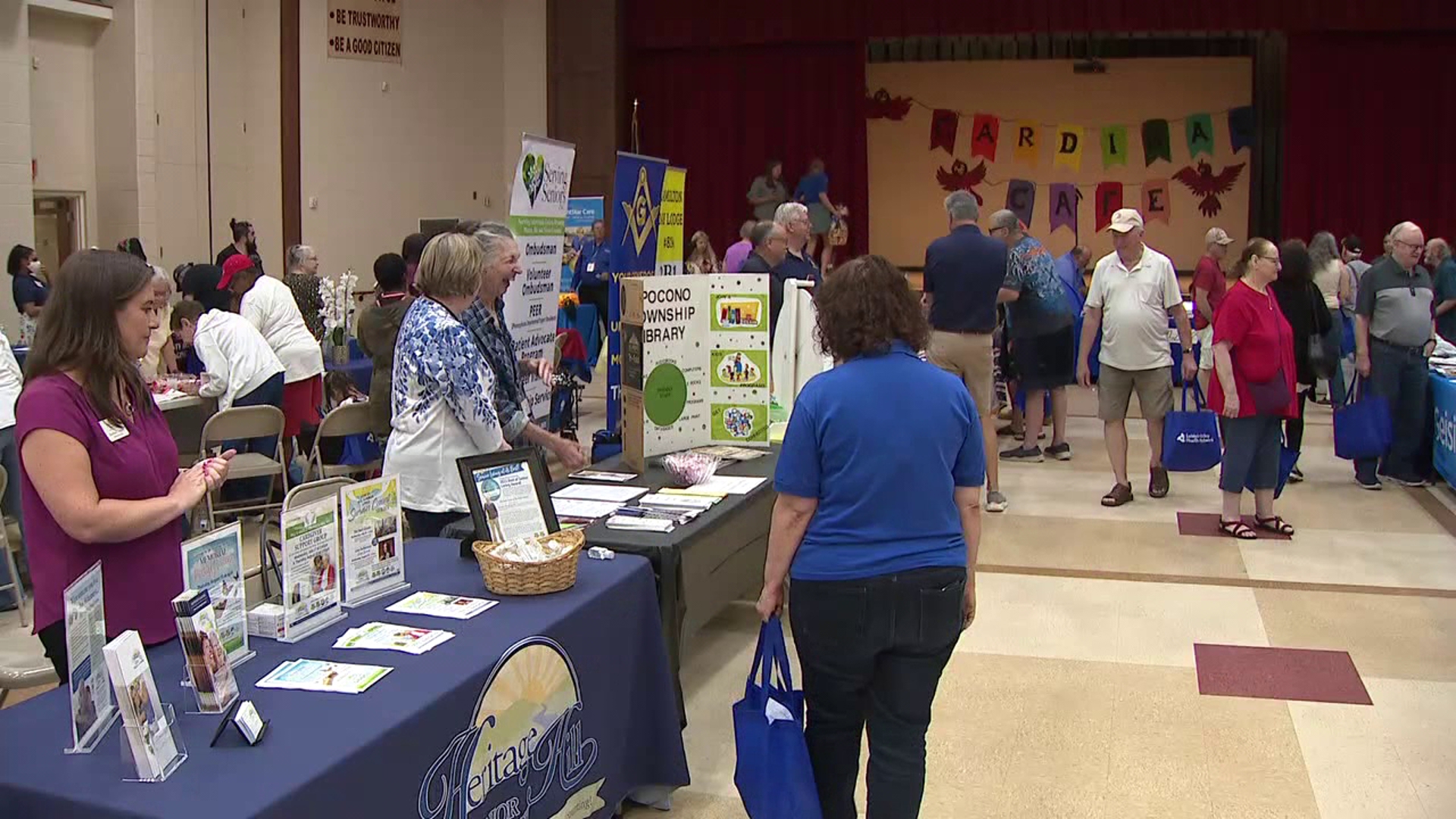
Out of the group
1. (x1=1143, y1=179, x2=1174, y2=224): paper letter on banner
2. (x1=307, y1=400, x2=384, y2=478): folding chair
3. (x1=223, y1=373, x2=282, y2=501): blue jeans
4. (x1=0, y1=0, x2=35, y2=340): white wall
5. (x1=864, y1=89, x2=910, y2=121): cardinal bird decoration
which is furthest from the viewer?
(x1=864, y1=89, x2=910, y2=121): cardinal bird decoration

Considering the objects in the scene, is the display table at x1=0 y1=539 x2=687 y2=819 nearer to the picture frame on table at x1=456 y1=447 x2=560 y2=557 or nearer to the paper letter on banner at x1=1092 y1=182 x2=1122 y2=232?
the picture frame on table at x1=456 y1=447 x2=560 y2=557

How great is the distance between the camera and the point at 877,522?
2734mm

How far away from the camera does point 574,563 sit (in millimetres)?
3156

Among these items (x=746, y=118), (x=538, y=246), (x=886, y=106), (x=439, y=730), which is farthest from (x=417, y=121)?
A: (x=439, y=730)

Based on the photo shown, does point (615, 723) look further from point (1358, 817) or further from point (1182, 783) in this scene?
point (1358, 817)

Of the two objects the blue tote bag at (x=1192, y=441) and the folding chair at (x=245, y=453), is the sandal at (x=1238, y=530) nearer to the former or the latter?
the blue tote bag at (x=1192, y=441)

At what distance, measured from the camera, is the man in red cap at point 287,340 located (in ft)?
23.2

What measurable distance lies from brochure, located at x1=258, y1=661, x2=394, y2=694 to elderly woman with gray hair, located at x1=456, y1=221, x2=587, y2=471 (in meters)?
1.37

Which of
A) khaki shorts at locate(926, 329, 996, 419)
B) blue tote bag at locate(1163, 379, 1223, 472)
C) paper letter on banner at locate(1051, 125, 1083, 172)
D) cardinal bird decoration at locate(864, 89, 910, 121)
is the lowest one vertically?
blue tote bag at locate(1163, 379, 1223, 472)

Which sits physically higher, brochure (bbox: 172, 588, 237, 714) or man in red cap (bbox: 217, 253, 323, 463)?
man in red cap (bbox: 217, 253, 323, 463)

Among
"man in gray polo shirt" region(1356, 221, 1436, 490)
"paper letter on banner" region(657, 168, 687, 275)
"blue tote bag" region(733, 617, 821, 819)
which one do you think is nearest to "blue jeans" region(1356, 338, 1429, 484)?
"man in gray polo shirt" region(1356, 221, 1436, 490)

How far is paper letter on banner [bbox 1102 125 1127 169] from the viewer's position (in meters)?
16.2

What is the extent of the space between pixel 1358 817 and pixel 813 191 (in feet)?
43.4

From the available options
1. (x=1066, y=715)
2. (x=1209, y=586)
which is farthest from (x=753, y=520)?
(x=1209, y=586)
